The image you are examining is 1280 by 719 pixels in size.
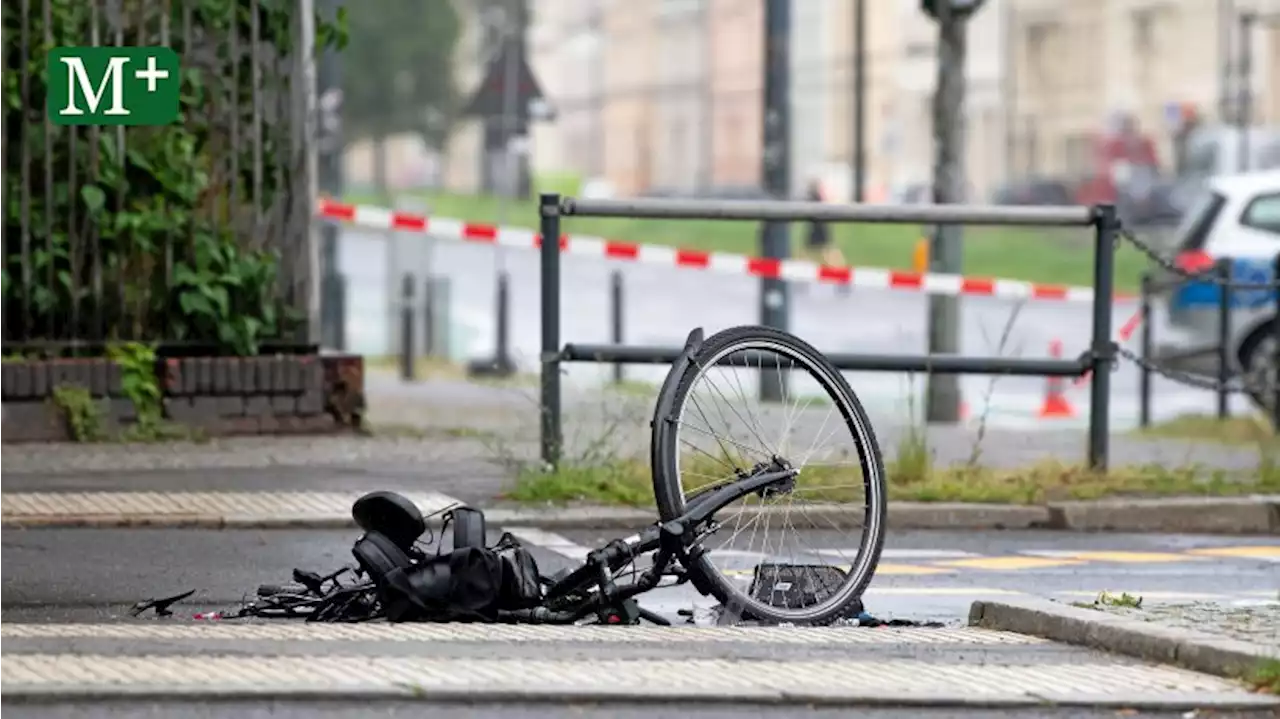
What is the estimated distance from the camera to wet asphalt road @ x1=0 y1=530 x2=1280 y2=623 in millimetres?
8664

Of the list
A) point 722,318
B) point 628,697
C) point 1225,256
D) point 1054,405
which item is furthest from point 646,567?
point 722,318

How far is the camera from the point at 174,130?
13750mm

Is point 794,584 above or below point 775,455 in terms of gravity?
→ below

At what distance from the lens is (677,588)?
9.06 metres

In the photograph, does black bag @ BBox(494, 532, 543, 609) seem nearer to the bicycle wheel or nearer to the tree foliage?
the bicycle wheel

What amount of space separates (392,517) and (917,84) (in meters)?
80.7

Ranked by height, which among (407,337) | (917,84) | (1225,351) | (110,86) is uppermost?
(917,84)

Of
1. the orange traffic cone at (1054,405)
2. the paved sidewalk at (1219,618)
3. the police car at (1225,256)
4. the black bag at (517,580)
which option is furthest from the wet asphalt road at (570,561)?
the orange traffic cone at (1054,405)

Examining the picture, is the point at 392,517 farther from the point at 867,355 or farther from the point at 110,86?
the point at 867,355

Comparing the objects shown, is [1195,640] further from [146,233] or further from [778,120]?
[778,120]

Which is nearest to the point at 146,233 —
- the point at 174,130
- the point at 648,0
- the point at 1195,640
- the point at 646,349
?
the point at 174,130

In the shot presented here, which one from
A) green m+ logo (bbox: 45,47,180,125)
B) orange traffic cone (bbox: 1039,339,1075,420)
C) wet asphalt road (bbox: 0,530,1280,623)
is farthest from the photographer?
orange traffic cone (bbox: 1039,339,1075,420)

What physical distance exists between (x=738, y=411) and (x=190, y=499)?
12.5 ft

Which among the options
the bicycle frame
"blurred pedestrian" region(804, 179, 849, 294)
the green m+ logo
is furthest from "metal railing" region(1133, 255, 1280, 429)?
"blurred pedestrian" region(804, 179, 849, 294)
